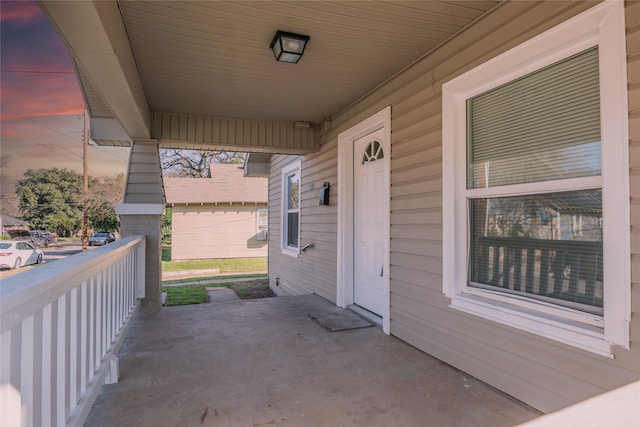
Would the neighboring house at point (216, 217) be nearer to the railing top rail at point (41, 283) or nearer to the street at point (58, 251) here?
the street at point (58, 251)

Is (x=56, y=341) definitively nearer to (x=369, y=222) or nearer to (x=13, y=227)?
(x=13, y=227)

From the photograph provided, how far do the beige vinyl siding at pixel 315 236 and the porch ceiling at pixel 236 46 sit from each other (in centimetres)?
132

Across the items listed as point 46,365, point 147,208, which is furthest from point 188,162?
point 46,365

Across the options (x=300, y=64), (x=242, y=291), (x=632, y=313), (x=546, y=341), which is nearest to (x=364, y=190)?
(x=300, y=64)

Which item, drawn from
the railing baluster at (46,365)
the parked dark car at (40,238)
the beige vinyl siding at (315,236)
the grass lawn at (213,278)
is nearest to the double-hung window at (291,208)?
the beige vinyl siding at (315,236)

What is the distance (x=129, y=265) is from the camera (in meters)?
3.63

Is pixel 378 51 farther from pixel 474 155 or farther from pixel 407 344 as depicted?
pixel 407 344

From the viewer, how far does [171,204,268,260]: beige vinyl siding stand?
14.0 metres

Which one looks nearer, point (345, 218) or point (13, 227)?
point (13, 227)

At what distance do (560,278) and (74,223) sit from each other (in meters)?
3.32

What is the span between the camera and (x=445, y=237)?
2.78 meters

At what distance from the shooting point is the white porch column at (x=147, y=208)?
4406mm

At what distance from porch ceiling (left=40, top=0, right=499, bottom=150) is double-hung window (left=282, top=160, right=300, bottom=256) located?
8.85ft

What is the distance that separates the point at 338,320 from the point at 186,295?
14.2ft
